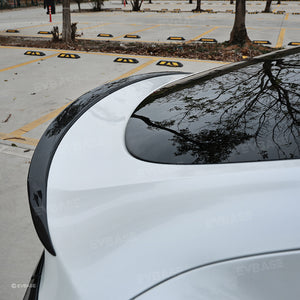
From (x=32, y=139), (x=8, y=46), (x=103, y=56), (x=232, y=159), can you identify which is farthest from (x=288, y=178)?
(x=8, y=46)

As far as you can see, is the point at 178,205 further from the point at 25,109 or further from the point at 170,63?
the point at 170,63

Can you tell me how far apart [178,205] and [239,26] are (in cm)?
917

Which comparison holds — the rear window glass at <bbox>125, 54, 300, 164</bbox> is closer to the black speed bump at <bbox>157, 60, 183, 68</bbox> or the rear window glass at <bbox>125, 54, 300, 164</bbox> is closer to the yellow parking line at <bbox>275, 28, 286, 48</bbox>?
the black speed bump at <bbox>157, 60, 183, 68</bbox>

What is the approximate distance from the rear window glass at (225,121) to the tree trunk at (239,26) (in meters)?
7.97

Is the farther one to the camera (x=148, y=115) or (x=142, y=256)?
(x=148, y=115)

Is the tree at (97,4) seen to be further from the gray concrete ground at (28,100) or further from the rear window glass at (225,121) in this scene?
the rear window glass at (225,121)

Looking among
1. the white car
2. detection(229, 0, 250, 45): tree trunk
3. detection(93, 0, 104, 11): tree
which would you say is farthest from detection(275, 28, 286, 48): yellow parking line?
detection(93, 0, 104, 11): tree

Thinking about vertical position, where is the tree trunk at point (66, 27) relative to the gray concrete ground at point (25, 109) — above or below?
above

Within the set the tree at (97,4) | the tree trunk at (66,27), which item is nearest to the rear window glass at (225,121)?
the tree trunk at (66,27)

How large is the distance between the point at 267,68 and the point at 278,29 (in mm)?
13069

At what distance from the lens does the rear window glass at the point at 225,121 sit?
4.00ft

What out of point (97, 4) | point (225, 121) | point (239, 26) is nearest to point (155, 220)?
point (225, 121)

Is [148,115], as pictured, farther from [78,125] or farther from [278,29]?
[278,29]

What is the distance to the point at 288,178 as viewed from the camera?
3.47 ft
